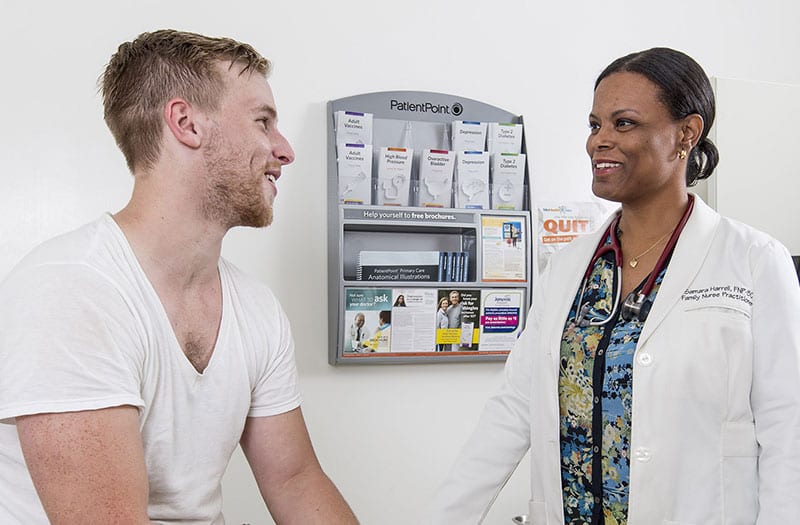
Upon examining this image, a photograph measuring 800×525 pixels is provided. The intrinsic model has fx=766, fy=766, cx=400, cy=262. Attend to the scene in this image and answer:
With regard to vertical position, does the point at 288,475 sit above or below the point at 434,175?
below

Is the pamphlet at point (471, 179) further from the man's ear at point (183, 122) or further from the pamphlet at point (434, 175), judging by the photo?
the man's ear at point (183, 122)

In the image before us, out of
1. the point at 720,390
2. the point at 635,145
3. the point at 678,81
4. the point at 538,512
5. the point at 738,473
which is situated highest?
the point at 678,81

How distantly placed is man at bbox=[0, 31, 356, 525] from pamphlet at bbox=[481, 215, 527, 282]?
0.80 m

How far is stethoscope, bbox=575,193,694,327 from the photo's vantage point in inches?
53.0

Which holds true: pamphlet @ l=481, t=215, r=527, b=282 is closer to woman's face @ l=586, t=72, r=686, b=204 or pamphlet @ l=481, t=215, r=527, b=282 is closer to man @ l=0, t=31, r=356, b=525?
woman's face @ l=586, t=72, r=686, b=204

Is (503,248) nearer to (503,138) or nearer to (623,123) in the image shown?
(503,138)

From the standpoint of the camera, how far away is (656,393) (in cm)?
125

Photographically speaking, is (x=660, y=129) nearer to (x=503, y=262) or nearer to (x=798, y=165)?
(x=503, y=262)

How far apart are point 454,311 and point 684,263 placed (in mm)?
825

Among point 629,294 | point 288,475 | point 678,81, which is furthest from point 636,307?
point 288,475

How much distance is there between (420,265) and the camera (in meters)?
2.05

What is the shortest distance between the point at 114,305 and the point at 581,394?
803mm

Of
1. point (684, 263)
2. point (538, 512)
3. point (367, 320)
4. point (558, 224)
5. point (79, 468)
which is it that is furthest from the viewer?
point (558, 224)

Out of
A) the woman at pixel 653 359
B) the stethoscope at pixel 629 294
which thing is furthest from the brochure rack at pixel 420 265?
the stethoscope at pixel 629 294
